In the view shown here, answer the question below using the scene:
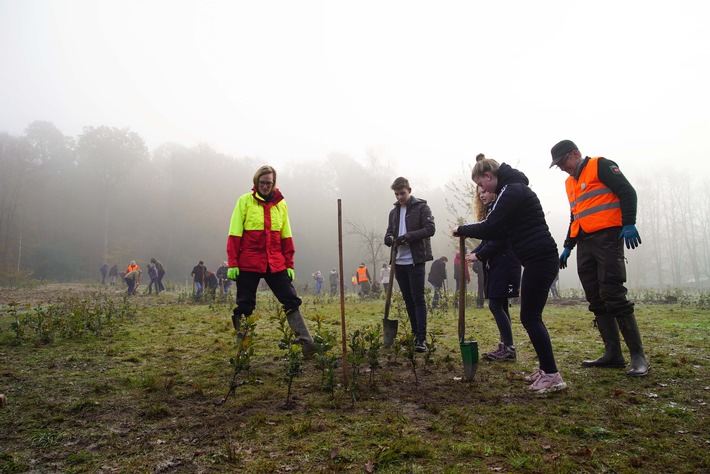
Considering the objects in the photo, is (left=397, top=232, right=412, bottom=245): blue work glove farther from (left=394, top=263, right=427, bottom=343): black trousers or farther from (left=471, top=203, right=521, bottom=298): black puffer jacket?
(left=471, top=203, right=521, bottom=298): black puffer jacket

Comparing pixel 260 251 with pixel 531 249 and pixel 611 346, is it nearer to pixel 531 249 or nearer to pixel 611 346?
pixel 531 249

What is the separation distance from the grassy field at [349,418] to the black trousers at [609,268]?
65cm

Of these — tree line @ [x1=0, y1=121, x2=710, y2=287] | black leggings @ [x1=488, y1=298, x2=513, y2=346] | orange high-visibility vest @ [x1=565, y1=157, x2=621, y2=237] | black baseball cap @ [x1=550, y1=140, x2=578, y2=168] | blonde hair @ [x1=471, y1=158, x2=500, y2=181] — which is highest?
tree line @ [x1=0, y1=121, x2=710, y2=287]

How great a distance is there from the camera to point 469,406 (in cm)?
296

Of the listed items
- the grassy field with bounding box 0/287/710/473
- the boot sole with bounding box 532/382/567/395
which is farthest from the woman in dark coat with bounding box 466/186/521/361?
the boot sole with bounding box 532/382/567/395

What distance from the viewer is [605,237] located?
3.78 metres

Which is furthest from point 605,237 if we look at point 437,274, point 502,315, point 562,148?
point 437,274

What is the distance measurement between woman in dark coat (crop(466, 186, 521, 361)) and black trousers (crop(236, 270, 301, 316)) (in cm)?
197

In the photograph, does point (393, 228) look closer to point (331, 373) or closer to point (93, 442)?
point (331, 373)

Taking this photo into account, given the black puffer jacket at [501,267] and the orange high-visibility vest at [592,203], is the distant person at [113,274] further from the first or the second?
the orange high-visibility vest at [592,203]

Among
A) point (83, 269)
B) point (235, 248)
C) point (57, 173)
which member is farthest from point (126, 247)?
point (235, 248)

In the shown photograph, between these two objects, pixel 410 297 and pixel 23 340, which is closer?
pixel 410 297

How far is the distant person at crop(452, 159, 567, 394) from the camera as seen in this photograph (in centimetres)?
323

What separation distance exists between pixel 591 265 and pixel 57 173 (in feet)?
160
